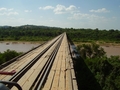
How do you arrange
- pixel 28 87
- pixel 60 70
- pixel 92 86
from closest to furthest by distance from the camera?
pixel 28 87 → pixel 60 70 → pixel 92 86

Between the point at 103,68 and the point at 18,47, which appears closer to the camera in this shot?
the point at 103,68

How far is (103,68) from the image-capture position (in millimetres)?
17688

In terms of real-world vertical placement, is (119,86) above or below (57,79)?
below

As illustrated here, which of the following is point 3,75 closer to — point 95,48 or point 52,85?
point 52,85

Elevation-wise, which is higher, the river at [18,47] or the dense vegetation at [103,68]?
the dense vegetation at [103,68]

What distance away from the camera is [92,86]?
1240cm

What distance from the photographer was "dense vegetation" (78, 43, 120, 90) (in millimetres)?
12680

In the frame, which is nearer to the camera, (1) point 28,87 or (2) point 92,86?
(1) point 28,87

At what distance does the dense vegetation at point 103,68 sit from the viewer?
41.6 feet

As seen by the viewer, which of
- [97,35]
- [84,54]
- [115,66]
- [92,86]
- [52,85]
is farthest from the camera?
[97,35]

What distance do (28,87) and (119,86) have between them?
966 cm

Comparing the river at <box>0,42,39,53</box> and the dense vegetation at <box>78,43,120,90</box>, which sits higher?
the dense vegetation at <box>78,43,120,90</box>

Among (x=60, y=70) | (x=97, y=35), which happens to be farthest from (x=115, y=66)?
(x=97, y=35)

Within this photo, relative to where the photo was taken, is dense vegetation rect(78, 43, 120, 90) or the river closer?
dense vegetation rect(78, 43, 120, 90)
